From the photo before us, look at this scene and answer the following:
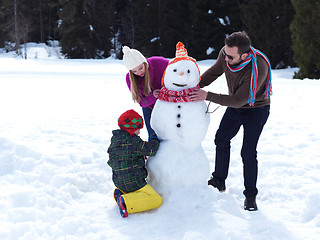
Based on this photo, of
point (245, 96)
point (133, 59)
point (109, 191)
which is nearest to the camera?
point (245, 96)

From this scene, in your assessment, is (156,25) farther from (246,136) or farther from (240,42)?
(240,42)

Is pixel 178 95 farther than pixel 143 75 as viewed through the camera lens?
No

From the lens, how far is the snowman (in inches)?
125

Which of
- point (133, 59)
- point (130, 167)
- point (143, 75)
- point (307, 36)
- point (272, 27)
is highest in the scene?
point (272, 27)

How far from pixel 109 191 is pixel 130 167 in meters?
0.67

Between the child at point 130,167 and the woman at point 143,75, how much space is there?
418 millimetres

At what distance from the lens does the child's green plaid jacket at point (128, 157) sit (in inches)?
123

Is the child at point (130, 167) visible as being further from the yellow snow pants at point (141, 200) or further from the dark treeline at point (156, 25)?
the dark treeline at point (156, 25)

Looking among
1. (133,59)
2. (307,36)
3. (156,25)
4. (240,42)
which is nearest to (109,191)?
(133,59)

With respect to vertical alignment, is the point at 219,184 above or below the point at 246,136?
below

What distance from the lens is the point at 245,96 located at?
9.27 feet

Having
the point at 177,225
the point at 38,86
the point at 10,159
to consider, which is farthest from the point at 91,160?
the point at 38,86

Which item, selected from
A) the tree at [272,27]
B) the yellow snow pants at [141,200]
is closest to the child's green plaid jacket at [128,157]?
the yellow snow pants at [141,200]

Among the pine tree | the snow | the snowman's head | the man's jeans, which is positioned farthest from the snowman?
the pine tree
